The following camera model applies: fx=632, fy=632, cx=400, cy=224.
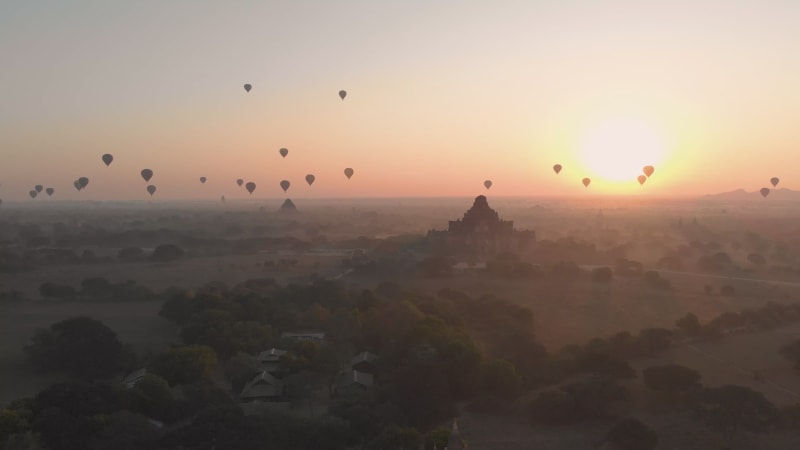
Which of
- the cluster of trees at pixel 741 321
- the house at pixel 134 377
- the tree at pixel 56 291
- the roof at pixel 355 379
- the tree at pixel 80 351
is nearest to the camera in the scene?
the house at pixel 134 377

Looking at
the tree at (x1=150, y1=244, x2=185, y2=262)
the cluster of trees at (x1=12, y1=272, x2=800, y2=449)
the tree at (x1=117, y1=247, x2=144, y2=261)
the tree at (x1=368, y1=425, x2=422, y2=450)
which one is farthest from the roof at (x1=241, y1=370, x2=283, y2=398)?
the tree at (x1=117, y1=247, x2=144, y2=261)

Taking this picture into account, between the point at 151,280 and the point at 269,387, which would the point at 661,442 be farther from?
the point at 151,280

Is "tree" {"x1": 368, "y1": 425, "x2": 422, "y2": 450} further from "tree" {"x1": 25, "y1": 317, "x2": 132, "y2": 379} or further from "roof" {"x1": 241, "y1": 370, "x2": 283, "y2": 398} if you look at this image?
"tree" {"x1": 25, "y1": 317, "x2": 132, "y2": 379}

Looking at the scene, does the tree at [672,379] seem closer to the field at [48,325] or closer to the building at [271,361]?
the building at [271,361]

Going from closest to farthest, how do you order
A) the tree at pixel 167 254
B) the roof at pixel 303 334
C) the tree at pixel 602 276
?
the roof at pixel 303 334 → the tree at pixel 602 276 → the tree at pixel 167 254

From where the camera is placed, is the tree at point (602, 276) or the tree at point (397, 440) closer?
the tree at point (397, 440)

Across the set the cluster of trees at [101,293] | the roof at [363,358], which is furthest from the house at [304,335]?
the cluster of trees at [101,293]
